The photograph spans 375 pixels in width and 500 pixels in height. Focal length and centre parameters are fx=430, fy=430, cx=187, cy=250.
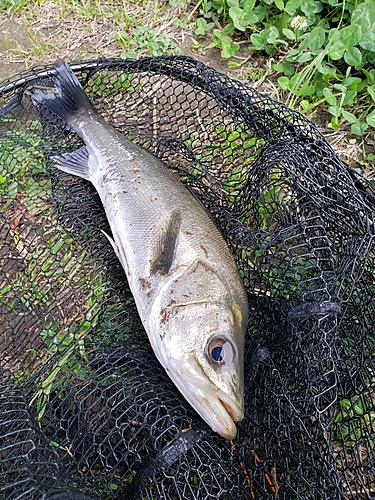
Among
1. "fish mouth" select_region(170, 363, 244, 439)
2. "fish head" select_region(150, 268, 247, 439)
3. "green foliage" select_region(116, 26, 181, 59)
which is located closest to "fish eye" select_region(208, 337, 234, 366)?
"fish head" select_region(150, 268, 247, 439)

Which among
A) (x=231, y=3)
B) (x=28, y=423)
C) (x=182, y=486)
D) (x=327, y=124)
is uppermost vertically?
(x=231, y=3)

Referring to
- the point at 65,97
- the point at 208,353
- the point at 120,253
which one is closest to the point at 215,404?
the point at 208,353

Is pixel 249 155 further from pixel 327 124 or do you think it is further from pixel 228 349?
pixel 228 349

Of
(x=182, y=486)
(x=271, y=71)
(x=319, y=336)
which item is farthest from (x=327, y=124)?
(x=182, y=486)

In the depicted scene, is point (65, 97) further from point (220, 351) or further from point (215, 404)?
point (215, 404)

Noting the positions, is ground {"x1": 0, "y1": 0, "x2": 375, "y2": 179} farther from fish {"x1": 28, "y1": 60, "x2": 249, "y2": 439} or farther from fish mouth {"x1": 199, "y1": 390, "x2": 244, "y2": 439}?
fish mouth {"x1": 199, "y1": 390, "x2": 244, "y2": 439}

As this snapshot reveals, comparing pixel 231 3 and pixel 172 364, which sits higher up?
pixel 231 3

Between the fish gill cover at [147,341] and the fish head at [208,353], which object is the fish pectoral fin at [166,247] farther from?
A: the fish gill cover at [147,341]

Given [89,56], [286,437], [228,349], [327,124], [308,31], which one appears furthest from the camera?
[89,56]
